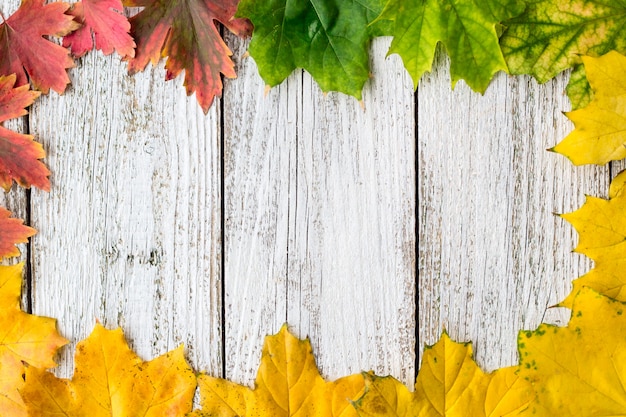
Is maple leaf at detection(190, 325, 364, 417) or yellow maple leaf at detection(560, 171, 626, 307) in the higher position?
yellow maple leaf at detection(560, 171, 626, 307)

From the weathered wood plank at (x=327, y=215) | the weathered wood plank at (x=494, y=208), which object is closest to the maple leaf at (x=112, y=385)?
the weathered wood plank at (x=327, y=215)

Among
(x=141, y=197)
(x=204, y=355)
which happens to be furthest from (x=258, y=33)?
(x=204, y=355)

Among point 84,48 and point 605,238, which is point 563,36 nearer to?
point 605,238

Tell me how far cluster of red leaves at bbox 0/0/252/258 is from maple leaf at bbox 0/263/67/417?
61 millimetres

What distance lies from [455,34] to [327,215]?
33 centimetres

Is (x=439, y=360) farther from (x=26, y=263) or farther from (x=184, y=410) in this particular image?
(x=26, y=263)

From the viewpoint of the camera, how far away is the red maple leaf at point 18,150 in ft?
3.02

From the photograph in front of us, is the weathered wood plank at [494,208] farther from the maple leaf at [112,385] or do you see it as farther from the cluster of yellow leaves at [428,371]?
the maple leaf at [112,385]

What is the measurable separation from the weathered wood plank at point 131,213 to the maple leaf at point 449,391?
0.27 metres

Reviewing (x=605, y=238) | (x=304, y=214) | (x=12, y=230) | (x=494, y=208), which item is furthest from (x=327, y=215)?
(x=12, y=230)

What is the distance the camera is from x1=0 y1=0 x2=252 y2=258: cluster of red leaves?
88 centimetres

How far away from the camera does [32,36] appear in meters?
0.90

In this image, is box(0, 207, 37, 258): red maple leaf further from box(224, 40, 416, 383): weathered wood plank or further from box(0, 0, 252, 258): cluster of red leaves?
box(224, 40, 416, 383): weathered wood plank

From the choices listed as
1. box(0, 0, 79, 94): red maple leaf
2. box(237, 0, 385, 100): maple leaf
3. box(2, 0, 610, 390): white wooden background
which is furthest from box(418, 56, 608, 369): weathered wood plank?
box(0, 0, 79, 94): red maple leaf
